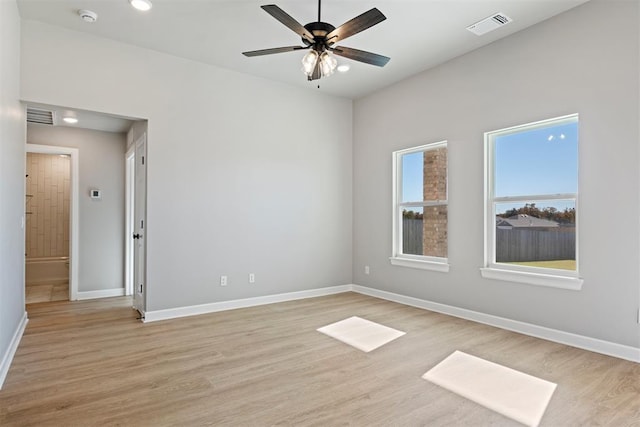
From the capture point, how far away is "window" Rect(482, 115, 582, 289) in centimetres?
345

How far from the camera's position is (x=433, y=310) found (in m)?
4.62

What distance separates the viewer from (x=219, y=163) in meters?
4.70

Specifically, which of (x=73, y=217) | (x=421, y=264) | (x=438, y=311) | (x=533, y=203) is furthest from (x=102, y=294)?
(x=533, y=203)

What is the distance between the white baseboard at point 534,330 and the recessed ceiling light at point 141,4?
14.7ft

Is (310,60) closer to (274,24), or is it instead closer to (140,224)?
(274,24)

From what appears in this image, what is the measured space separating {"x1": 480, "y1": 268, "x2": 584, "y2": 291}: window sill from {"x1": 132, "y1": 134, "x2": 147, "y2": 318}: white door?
3978 mm

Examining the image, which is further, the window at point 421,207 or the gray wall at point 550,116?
the window at point 421,207

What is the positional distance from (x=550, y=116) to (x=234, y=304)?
4207 millimetres

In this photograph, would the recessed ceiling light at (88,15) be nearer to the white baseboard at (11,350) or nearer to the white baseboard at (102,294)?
the white baseboard at (11,350)

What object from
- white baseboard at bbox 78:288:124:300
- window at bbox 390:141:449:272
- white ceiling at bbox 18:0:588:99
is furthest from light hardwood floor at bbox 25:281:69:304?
window at bbox 390:141:449:272

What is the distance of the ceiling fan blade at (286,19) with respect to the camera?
2468mm

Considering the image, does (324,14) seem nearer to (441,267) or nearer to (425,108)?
(425,108)

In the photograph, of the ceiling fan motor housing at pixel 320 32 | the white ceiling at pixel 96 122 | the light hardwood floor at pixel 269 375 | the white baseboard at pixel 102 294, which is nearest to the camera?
the light hardwood floor at pixel 269 375

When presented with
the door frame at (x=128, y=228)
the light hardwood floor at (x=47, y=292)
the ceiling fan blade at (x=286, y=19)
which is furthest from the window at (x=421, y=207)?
the light hardwood floor at (x=47, y=292)
